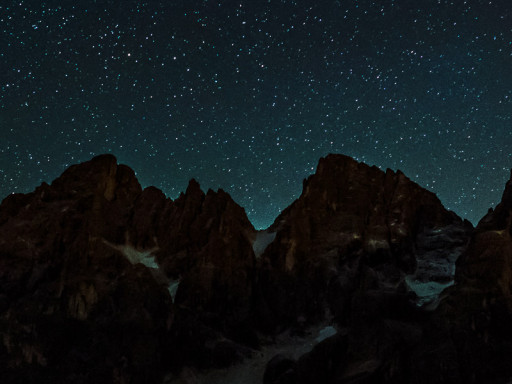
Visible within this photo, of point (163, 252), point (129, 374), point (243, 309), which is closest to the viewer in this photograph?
point (129, 374)

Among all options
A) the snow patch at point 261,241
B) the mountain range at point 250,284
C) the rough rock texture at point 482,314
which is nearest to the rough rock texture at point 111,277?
the mountain range at point 250,284

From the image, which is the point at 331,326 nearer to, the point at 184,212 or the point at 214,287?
the point at 214,287

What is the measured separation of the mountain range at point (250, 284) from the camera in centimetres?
5597

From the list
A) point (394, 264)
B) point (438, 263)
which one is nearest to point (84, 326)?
point (394, 264)

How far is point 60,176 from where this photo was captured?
10325 cm

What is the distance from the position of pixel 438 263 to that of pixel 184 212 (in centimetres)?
5189

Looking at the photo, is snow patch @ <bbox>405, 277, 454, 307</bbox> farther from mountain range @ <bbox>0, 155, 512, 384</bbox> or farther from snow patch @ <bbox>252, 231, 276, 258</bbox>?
snow patch @ <bbox>252, 231, 276, 258</bbox>

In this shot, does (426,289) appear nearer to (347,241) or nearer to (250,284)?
(347,241)

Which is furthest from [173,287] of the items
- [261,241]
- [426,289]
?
[426,289]

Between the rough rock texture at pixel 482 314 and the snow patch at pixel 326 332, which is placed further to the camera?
the snow patch at pixel 326 332

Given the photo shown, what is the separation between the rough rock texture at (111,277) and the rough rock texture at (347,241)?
278 inches

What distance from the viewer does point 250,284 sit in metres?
84.8

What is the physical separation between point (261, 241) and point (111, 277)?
34553 millimetres

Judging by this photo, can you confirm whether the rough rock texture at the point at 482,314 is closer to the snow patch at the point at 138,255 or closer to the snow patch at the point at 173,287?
the snow patch at the point at 173,287
